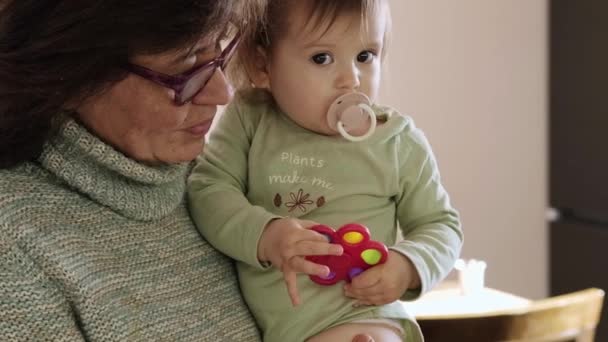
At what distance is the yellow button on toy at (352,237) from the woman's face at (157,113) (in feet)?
0.77

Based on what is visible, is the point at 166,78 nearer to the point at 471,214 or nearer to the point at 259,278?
the point at 259,278

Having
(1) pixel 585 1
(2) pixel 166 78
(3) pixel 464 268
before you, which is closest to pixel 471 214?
(1) pixel 585 1

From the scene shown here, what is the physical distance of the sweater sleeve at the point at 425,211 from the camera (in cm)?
131

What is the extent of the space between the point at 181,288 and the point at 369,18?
460 mm

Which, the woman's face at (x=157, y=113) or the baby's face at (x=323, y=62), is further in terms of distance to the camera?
the baby's face at (x=323, y=62)

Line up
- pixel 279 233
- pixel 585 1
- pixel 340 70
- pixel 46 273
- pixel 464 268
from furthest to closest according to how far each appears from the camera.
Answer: pixel 585 1
pixel 464 268
pixel 340 70
pixel 279 233
pixel 46 273

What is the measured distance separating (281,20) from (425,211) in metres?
0.35

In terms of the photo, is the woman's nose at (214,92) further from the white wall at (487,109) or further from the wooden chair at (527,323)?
the white wall at (487,109)

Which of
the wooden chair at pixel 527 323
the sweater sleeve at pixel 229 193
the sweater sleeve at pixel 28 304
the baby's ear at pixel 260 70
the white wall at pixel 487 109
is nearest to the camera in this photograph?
the sweater sleeve at pixel 28 304

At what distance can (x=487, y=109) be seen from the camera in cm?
341

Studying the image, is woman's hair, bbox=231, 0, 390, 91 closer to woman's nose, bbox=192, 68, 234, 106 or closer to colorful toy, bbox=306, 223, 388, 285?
woman's nose, bbox=192, 68, 234, 106

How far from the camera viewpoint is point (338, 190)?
131 centimetres

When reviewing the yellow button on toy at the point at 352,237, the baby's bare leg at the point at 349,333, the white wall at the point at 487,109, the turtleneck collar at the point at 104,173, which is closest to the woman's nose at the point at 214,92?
the turtleneck collar at the point at 104,173

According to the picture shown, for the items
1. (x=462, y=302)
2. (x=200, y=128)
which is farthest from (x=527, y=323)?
(x=200, y=128)
